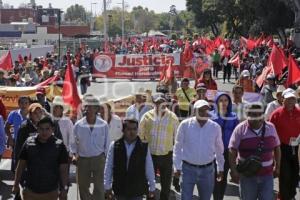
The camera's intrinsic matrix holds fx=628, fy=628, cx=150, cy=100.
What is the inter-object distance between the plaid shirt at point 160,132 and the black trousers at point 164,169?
73 millimetres

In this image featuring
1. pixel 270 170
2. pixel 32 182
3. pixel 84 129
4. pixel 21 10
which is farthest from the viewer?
pixel 21 10

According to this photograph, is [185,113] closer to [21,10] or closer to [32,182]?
[32,182]

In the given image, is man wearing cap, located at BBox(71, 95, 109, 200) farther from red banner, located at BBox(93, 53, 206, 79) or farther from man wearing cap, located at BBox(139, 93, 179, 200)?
red banner, located at BBox(93, 53, 206, 79)

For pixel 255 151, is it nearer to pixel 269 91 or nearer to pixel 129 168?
pixel 129 168

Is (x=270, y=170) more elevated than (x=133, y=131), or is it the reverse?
(x=133, y=131)

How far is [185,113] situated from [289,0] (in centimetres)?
3436

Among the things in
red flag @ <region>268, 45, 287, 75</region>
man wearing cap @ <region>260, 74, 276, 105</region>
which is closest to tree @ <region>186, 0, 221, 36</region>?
red flag @ <region>268, 45, 287, 75</region>

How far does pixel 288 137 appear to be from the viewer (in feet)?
26.1

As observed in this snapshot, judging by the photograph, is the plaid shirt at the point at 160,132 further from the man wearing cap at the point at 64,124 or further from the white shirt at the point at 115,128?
the man wearing cap at the point at 64,124

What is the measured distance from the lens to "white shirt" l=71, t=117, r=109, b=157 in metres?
7.50

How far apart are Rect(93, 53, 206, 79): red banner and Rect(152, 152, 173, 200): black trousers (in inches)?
817

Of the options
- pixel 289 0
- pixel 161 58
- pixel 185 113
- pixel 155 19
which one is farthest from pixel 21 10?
pixel 185 113

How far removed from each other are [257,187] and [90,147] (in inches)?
82.1

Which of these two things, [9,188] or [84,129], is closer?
[84,129]
